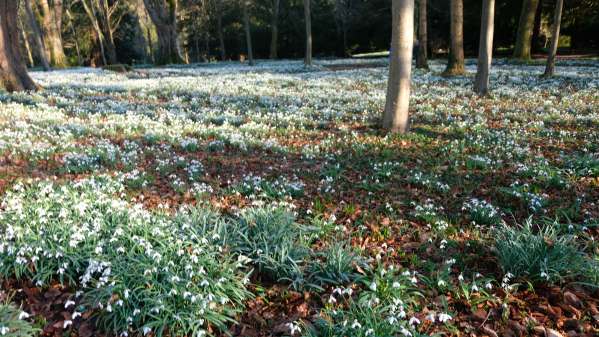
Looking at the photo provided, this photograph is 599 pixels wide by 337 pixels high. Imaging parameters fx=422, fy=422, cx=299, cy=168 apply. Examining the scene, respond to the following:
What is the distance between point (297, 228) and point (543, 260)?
275 centimetres

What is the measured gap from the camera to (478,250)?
5.17 m

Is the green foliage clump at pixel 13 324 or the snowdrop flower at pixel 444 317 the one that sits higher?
the green foliage clump at pixel 13 324

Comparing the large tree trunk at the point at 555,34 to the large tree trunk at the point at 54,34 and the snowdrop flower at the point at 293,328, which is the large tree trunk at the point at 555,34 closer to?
the snowdrop flower at the point at 293,328

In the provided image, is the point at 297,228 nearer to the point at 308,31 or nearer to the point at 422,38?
the point at 422,38

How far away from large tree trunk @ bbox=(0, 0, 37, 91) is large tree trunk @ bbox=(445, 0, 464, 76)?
20.3 m

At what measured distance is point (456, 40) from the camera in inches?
894

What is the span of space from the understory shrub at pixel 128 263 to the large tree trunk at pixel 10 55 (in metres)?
14.0

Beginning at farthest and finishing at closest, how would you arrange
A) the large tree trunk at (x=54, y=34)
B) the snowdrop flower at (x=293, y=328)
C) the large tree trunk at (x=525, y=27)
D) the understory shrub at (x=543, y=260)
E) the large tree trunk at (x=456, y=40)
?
the large tree trunk at (x=54, y=34) → the large tree trunk at (x=525, y=27) → the large tree trunk at (x=456, y=40) → the understory shrub at (x=543, y=260) → the snowdrop flower at (x=293, y=328)

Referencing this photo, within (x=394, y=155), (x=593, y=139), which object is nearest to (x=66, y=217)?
(x=394, y=155)

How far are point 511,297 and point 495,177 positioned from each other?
4.13 m

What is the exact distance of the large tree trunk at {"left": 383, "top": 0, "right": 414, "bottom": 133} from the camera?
1012cm

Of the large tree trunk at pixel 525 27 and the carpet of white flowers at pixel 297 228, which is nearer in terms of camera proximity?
the carpet of white flowers at pixel 297 228

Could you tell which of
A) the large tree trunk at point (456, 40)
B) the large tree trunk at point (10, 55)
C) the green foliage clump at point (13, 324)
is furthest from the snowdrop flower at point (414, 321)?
the large tree trunk at point (456, 40)

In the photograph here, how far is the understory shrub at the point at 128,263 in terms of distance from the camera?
12.5ft
